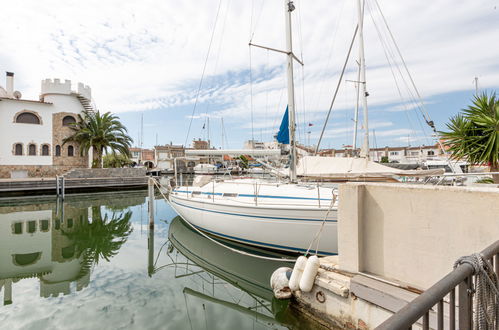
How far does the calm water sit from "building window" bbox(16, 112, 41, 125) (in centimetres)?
2155

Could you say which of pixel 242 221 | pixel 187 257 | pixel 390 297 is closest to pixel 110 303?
pixel 187 257

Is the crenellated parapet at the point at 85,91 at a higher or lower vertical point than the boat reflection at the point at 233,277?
higher

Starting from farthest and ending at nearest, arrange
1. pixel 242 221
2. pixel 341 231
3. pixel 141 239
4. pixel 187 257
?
1. pixel 141 239
2. pixel 187 257
3. pixel 242 221
4. pixel 341 231

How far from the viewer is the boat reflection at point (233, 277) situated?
5.37m

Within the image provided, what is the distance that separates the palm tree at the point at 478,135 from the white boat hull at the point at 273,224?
5.67 metres

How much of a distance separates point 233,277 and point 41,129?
106ft

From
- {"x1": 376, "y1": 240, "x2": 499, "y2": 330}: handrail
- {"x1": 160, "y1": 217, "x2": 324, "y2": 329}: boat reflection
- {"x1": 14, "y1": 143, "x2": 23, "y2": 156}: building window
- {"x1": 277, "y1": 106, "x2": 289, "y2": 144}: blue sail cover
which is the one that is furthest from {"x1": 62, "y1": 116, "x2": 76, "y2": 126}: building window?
{"x1": 376, "y1": 240, "x2": 499, "y2": 330}: handrail

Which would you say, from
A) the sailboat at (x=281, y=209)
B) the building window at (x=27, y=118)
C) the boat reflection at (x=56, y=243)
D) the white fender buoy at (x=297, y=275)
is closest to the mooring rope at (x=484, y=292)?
the white fender buoy at (x=297, y=275)

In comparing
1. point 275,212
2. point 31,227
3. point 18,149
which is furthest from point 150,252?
point 18,149

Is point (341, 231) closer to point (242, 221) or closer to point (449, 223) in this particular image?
point (449, 223)

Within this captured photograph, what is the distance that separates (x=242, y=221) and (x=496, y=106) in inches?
349

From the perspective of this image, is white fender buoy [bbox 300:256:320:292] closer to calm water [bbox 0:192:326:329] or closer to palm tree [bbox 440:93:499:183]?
calm water [bbox 0:192:326:329]

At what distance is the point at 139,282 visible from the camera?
22.6ft

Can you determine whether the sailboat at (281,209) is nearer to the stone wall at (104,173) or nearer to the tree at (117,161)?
the stone wall at (104,173)
